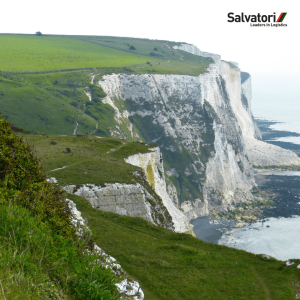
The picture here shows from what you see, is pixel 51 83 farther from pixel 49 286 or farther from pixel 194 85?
pixel 49 286

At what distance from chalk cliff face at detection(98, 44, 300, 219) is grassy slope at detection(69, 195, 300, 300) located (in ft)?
278

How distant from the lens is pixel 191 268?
69.4ft

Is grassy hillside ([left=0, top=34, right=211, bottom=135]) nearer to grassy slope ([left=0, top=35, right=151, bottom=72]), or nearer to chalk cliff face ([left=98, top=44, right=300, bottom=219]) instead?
grassy slope ([left=0, top=35, right=151, bottom=72])

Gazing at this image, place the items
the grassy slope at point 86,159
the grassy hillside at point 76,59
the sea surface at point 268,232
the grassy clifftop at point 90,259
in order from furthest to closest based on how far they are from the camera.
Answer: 1. the grassy hillside at point 76,59
2. the sea surface at point 268,232
3. the grassy slope at point 86,159
4. the grassy clifftop at point 90,259

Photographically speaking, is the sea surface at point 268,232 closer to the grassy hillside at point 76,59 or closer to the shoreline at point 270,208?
the shoreline at point 270,208

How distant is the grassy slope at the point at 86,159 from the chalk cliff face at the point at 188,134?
55606 millimetres

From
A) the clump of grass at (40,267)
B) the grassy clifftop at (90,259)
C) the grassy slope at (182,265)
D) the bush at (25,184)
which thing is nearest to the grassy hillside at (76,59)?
the grassy clifftop at (90,259)

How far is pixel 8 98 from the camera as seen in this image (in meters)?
94.7

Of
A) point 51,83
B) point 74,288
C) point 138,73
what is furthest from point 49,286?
point 138,73

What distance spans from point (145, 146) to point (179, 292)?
45534 mm

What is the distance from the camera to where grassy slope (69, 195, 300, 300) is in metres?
18.4

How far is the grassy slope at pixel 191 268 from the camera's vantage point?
60.2ft

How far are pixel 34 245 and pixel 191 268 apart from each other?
15.4 m

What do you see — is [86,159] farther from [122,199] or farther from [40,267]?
[40,267]
